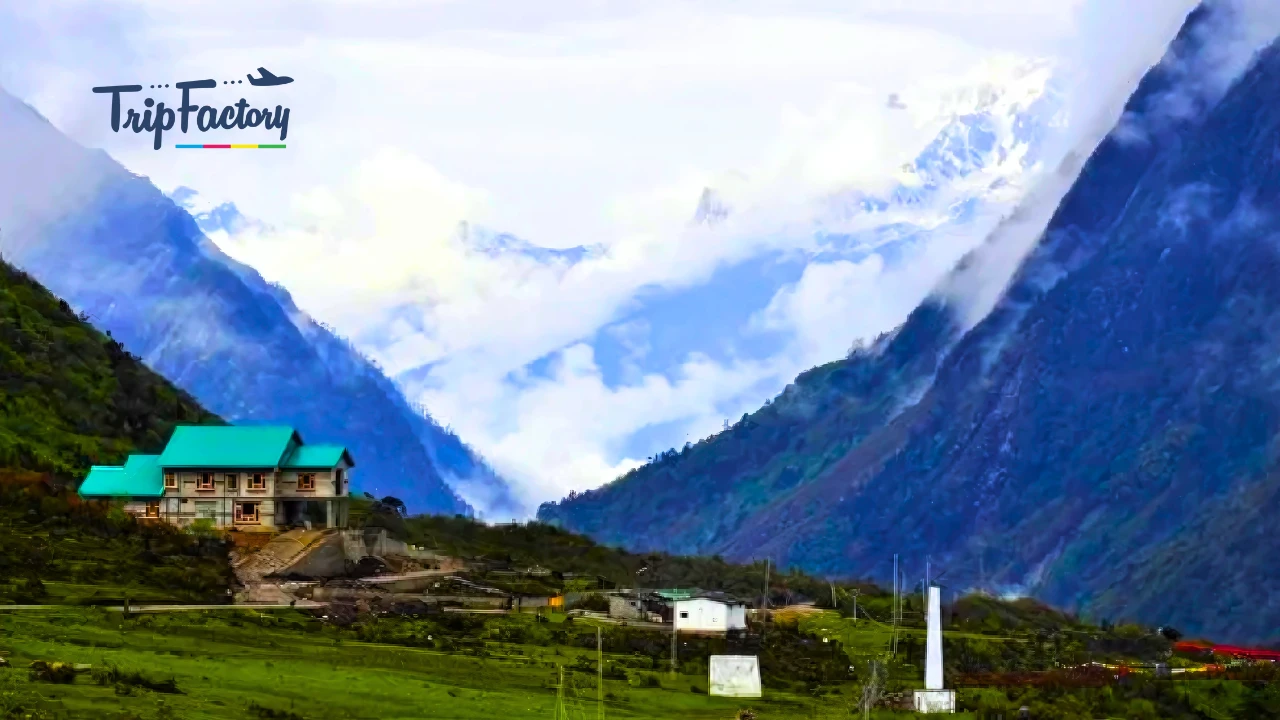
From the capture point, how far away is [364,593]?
150 metres

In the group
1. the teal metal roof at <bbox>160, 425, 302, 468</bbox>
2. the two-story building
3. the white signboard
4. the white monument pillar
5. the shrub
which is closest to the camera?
the shrub

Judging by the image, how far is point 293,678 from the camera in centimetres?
10406

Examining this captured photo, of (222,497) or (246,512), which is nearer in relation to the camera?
(222,497)

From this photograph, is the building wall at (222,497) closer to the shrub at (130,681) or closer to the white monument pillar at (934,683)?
the white monument pillar at (934,683)

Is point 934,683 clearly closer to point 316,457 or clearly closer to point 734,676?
point 734,676

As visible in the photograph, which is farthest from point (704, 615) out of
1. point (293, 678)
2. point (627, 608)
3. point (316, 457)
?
point (293, 678)

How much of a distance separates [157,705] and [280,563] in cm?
6886

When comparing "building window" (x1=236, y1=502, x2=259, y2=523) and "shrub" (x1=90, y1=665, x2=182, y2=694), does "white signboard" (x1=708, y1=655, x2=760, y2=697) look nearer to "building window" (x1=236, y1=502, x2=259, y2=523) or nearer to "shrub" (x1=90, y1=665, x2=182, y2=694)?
"shrub" (x1=90, y1=665, x2=182, y2=694)

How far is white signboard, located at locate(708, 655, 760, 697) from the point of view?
125688mm

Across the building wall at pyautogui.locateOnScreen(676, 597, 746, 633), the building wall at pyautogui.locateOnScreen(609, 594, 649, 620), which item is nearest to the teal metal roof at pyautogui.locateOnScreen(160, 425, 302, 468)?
the building wall at pyautogui.locateOnScreen(609, 594, 649, 620)

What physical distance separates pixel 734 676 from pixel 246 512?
53989 millimetres

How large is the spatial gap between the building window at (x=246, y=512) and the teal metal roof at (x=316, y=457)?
3410mm

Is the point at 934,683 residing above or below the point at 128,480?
below

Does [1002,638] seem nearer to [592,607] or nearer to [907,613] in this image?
[907,613]
